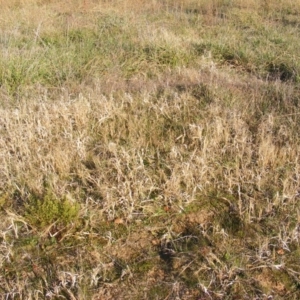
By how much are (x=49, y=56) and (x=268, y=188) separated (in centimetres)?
348

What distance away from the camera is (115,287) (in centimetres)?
226

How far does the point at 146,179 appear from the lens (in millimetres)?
2908

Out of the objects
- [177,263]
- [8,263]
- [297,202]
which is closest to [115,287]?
[177,263]

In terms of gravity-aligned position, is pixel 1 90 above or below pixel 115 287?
above

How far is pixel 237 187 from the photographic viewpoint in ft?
9.84

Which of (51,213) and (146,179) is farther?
(146,179)

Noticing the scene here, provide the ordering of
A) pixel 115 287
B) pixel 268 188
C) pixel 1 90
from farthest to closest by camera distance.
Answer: pixel 1 90 < pixel 268 188 < pixel 115 287

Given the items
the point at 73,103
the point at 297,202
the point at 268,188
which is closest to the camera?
the point at 297,202

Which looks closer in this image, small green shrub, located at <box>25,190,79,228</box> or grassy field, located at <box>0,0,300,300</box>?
grassy field, located at <box>0,0,300,300</box>

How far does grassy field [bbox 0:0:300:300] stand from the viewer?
2.31m

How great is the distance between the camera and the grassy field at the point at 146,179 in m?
2.31

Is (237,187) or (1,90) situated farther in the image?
(1,90)

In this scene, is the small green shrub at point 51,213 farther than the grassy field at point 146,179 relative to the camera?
Yes

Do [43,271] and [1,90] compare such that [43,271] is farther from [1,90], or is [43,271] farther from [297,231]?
[1,90]
